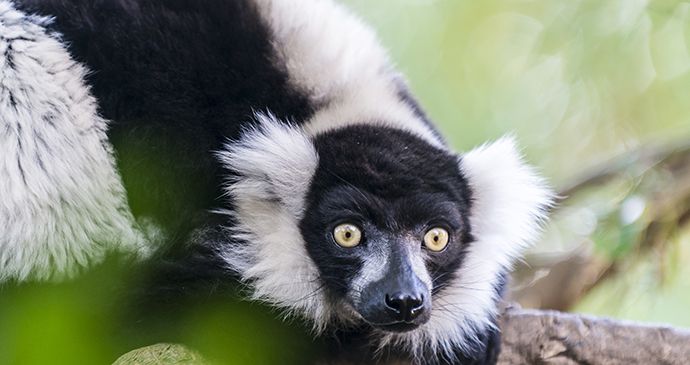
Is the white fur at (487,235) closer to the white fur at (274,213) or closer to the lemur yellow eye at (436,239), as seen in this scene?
Result: the lemur yellow eye at (436,239)

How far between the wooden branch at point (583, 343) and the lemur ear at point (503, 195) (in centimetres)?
35

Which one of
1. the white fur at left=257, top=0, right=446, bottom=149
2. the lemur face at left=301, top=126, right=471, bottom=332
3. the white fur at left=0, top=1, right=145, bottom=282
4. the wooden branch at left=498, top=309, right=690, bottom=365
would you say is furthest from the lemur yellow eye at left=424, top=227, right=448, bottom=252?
the white fur at left=0, top=1, right=145, bottom=282

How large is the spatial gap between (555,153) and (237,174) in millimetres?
3944

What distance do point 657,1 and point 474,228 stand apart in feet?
9.53

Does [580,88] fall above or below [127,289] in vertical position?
above

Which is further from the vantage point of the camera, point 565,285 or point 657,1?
point 657,1

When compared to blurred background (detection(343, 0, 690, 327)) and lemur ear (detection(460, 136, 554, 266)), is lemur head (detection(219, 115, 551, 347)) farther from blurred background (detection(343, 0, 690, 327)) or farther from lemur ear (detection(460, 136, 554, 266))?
A: blurred background (detection(343, 0, 690, 327))

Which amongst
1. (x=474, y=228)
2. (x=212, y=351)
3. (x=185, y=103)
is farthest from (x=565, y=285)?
(x=185, y=103)

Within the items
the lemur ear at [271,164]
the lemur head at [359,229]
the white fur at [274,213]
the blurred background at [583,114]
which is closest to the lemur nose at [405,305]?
the lemur head at [359,229]

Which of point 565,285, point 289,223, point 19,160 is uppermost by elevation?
point 565,285

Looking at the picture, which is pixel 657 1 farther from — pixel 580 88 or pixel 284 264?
pixel 284 264

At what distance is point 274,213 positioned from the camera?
8.48 ft

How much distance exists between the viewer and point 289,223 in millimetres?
2561

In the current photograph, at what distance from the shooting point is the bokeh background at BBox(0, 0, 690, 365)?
223 cm
